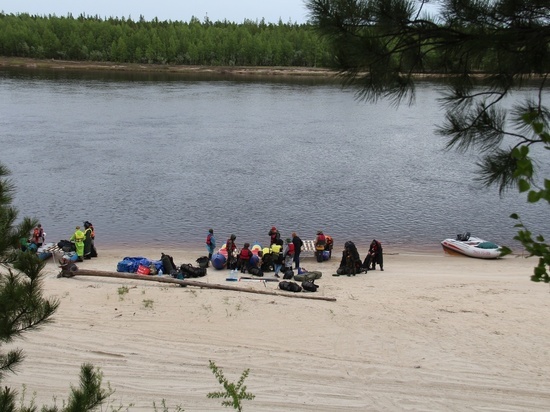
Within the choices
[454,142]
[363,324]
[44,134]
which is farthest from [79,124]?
[454,142]

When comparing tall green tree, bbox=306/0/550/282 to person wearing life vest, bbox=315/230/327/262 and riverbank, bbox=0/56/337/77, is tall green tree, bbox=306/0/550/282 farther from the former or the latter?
riverbank, bbox=0/56/337/77

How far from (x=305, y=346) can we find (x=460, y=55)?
20.9ft

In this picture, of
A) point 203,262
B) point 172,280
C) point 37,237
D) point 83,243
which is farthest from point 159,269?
point 37,237

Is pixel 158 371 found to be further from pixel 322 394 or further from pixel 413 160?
pixel 413 160

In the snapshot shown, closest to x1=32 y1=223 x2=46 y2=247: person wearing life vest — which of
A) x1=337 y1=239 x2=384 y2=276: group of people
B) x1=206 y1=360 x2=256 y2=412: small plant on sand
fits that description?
x1=337 y1=239 x2=384 y2=276: group of people

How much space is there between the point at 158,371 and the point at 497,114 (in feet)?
21.9

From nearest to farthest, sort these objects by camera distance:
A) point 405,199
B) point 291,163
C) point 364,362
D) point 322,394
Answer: point 322,394, point 364,362, point 405,199, point 291,163

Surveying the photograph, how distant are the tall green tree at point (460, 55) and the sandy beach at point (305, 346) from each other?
4478 mm

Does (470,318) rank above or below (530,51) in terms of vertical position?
below

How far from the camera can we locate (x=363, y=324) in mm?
13281

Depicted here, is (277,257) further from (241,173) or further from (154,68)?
(154,68)

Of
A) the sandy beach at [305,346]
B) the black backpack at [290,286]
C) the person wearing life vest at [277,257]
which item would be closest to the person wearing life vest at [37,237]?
the sandy beach at [305,346]

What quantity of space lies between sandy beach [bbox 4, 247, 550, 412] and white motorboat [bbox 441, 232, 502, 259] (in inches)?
226

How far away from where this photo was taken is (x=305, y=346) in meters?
12.1
